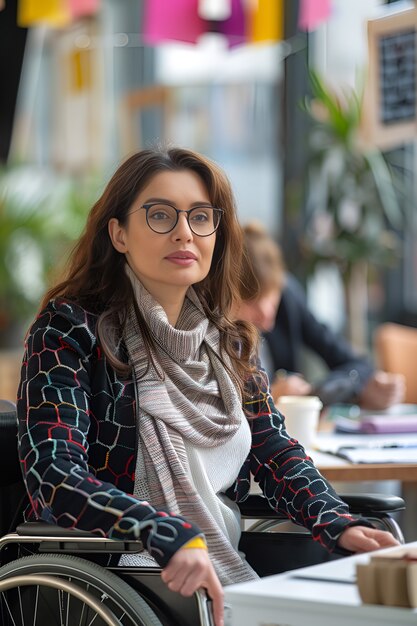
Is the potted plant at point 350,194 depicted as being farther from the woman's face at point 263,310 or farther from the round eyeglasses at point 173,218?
the round eyeglasses at point 173,218

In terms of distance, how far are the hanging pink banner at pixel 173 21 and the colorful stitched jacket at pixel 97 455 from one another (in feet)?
10.0

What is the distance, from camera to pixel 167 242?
199 centimetres

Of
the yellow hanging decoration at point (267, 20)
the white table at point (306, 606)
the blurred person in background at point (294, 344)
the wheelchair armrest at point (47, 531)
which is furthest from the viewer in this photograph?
the yellow hanging decoration at point (267, 20)

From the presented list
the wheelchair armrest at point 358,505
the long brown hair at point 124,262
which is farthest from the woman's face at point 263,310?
the wheelchair armrest at point 358,505

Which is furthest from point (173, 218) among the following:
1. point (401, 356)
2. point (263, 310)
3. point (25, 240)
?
point (25, 240)

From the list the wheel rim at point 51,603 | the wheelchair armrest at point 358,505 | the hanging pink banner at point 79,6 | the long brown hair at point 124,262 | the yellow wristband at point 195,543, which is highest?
the hanging pink banner at point 79,6

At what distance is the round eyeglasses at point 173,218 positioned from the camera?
1999 millimetres

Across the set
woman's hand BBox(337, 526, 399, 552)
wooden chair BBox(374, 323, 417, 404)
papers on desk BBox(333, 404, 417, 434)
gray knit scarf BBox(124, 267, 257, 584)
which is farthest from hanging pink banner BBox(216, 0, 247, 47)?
woman's hand BBox(337, 526, 399, 552)

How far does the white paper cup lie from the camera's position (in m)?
2.55

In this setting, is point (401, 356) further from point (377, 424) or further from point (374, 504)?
point (374, 504)

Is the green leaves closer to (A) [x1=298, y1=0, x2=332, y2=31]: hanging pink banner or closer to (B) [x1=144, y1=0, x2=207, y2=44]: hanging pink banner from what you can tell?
(A) [x1=298, y1=0, x2=332, y2=31]: hanging pink banner

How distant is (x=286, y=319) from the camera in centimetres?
400

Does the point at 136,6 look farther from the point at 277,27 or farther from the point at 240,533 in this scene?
the point at 240,533

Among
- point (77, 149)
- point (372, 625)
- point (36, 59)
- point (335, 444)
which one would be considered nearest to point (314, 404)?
point (335, 444)
